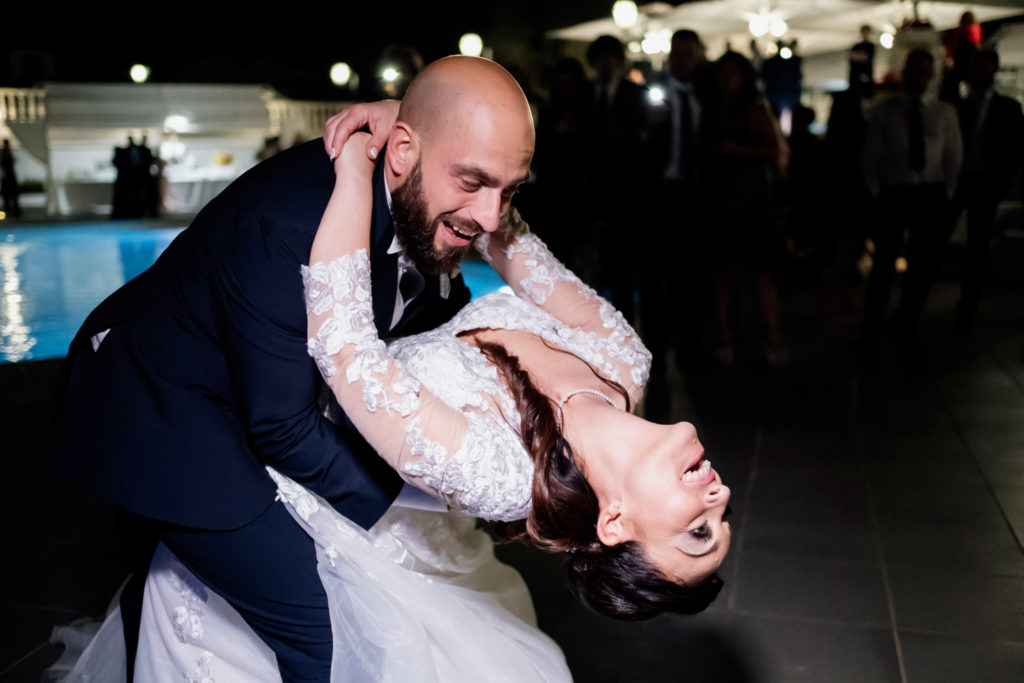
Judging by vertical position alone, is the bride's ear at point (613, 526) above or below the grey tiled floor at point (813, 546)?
above

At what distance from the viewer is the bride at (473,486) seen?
157 cm

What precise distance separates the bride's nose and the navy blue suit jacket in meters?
0.69

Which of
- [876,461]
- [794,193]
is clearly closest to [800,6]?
[794,193]

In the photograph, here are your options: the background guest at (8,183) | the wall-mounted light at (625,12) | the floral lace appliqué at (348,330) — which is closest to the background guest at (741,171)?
the floral lace appliqué at (348,330)

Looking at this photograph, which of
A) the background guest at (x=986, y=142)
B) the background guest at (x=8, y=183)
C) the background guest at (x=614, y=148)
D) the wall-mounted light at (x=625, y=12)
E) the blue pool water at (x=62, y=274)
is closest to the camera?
the background guest at (x=614, y=148)

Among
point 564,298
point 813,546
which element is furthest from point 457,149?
point 813,546

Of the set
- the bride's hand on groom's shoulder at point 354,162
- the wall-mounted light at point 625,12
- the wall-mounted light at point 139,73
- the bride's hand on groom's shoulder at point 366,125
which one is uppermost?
the wall-mounted light at point 625,12

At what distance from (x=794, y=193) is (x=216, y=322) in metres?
6.95

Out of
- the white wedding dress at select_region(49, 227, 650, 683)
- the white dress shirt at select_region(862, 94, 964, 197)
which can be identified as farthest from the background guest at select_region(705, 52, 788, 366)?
the white wedding dress at select_region(49, 227, 650, 683)

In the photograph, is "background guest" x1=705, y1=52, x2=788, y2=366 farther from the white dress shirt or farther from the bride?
the bride

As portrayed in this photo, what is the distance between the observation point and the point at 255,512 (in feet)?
5.49

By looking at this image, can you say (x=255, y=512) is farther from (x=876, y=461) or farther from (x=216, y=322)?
(x=876, y=461)

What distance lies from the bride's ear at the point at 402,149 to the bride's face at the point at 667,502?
693 millimetres

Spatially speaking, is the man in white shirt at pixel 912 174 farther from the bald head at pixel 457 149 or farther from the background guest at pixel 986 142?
the bald head at pixel 457 149
